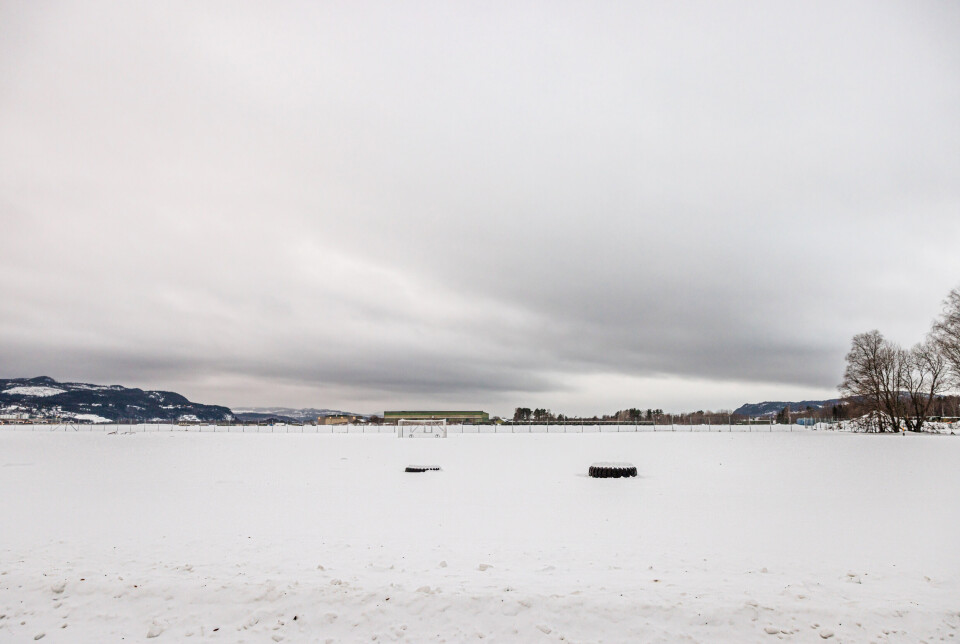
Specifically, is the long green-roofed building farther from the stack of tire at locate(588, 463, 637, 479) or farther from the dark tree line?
the stack of tire at locate(588, 463, 637, 479)

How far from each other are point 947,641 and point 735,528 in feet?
19.7

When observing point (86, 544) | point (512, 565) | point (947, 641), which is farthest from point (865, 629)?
point (86, 544)

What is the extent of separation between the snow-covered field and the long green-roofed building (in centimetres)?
14418

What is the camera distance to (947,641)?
7109 millimetres

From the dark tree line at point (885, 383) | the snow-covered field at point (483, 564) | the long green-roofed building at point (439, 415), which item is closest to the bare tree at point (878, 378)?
the dark tree line at point (885, 383)

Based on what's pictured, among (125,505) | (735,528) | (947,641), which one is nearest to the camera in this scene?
Answer: (947,641)

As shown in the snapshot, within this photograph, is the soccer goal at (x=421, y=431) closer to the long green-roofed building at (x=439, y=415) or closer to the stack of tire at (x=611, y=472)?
the long green-roofed building at (x=439, y=415)

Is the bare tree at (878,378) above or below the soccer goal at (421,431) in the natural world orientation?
above

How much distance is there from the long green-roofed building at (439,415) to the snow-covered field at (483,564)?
144m

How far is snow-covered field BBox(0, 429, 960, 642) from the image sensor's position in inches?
A: 304

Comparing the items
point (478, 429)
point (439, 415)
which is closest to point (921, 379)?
point (478, 429)

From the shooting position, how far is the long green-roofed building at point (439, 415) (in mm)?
162875

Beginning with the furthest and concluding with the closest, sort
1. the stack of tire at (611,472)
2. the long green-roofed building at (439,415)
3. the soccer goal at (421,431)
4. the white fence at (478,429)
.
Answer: the long green-roofed building at (439,415) → the white fence at (478,429) → the soccer goal at (421,431) → the stack of tire at (611,472)

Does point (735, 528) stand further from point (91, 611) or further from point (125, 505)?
point (125, 505)
